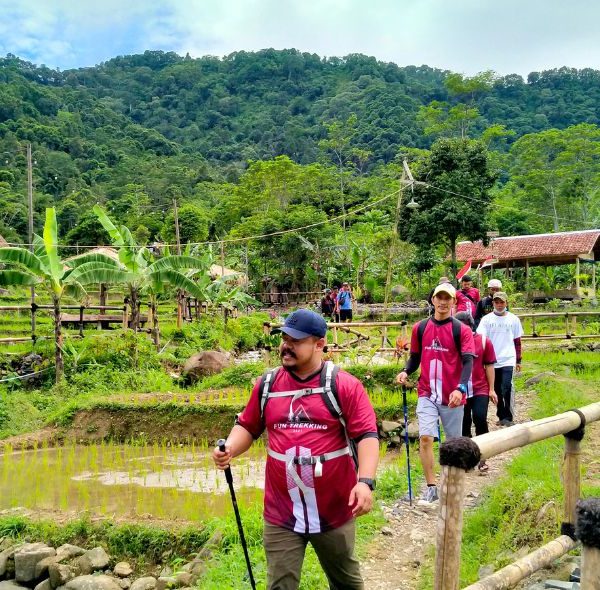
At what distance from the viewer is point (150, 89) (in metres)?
107

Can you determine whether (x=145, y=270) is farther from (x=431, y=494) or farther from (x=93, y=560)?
(x=431, y=494)

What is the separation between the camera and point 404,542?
4855 millimetres

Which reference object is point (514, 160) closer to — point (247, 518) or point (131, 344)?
point (131, 344)

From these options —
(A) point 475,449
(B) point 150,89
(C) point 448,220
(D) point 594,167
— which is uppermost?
(B) point 150,89

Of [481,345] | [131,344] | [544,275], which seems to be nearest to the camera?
[481,345]

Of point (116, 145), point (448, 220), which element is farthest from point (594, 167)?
point (116, 145)

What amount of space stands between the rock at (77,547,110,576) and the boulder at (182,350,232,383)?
8180 millimetres

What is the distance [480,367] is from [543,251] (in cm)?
2311

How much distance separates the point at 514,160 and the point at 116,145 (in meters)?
42.9

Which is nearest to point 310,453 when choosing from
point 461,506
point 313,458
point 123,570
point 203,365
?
point 313,458

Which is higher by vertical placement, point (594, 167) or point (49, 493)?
point (594, 167)

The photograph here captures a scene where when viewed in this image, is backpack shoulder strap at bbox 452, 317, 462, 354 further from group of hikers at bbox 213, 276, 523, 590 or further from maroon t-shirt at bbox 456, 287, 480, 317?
maroon t-shirt at bbox 456, 287, 480, 317

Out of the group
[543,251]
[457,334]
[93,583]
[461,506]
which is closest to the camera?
[461,506]

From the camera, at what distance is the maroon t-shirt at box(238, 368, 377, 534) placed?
9.13 ft
